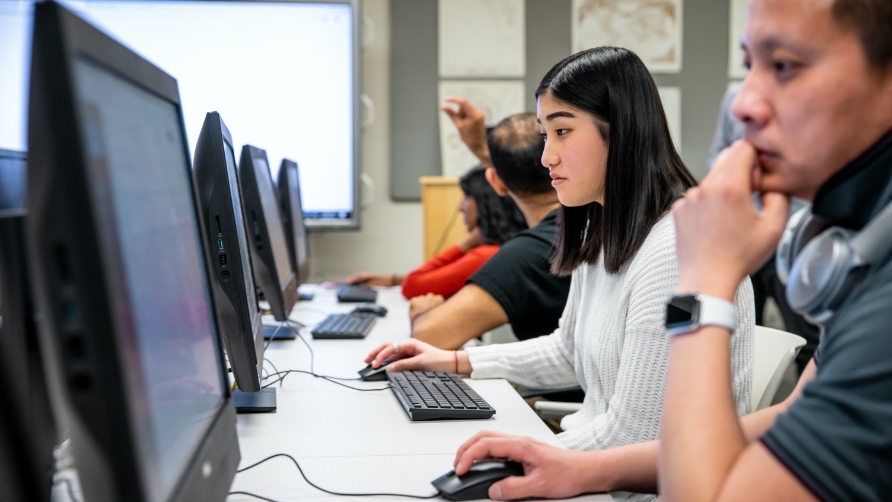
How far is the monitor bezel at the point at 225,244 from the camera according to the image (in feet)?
3.68

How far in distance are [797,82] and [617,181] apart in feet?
2.15

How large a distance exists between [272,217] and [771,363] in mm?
1191

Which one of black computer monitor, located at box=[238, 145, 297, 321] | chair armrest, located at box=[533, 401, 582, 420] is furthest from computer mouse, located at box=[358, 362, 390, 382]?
chair armrest, located at box=[533, 401, 582, 420]

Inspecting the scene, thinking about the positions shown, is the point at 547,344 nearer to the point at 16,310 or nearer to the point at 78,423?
the point at 16,310

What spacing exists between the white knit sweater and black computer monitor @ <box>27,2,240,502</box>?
2.22 ft

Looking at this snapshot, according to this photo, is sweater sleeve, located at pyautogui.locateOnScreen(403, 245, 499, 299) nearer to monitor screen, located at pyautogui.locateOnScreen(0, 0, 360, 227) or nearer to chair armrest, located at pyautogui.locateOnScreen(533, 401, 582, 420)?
chair armrest, located at pyautogui.locateOnScreen(533, 401, 582, 420)

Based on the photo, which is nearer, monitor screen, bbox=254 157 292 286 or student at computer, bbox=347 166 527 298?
monitor screen, bbox=254 157 292 286

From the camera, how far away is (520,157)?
Answer: 212cm

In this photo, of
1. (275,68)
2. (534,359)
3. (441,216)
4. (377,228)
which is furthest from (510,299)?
(275,68)

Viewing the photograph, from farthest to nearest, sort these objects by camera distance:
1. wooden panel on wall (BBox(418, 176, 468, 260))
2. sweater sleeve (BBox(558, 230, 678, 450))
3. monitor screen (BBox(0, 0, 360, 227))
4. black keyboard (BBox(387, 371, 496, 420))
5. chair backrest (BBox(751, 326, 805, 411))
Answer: monitor screen (BBox(0, 0, 360, 227)) → wooden panel on wall (BBox(418, 176, 468, 260)) → chair backrest (BBox(751, 326, 805, 411)) → black keyboard (BBox(387, 371, 496, 420)) → sweater sleeve (BBox(558, 230, 678, 450))

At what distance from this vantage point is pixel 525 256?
73.6 inches

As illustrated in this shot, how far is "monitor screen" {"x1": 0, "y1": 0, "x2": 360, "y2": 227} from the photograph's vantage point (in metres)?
3.66

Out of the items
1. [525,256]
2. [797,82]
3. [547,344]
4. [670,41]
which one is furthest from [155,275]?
[670,41]

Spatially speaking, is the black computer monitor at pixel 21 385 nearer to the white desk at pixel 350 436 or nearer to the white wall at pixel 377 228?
the white desk at pixel 350 436
